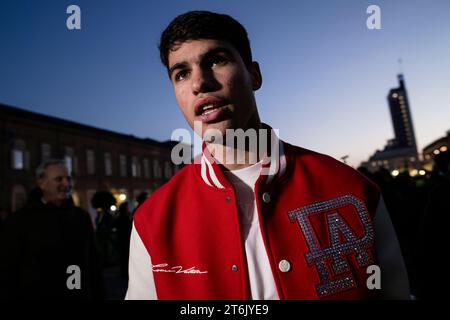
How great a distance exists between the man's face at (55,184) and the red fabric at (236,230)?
7.99 feet

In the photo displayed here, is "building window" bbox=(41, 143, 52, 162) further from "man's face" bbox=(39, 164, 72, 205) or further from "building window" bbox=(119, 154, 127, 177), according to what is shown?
"man's face" bbox=(39, 164, 72, 205)

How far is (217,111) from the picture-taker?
133 cm

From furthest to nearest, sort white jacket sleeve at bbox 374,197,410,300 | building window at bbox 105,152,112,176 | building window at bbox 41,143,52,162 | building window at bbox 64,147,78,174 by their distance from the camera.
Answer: building window at bbox 105,152,112,176, building window at bbox 64,147,78,174, building window at bbox 41,143,52,162, white jacket sleeve at bbox 374,197,410,300

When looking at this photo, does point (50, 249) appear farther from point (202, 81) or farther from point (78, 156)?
point (78, 156)

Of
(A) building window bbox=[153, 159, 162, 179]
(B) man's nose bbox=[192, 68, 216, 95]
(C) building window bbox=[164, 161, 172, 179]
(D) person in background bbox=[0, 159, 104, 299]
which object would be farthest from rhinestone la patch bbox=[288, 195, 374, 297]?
(C) building window bbox=[164, 161, 172, 179]

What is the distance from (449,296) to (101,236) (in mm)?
9032

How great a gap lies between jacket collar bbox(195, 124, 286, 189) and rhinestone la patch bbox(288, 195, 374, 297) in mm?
195

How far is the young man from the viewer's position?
1.28 metres

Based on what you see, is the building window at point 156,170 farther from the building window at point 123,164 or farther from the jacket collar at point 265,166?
the jacket collar at point 265,166

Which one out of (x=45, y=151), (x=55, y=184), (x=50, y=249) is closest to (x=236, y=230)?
(x=50, y=249)

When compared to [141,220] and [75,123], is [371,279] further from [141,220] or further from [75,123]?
[75,123]
